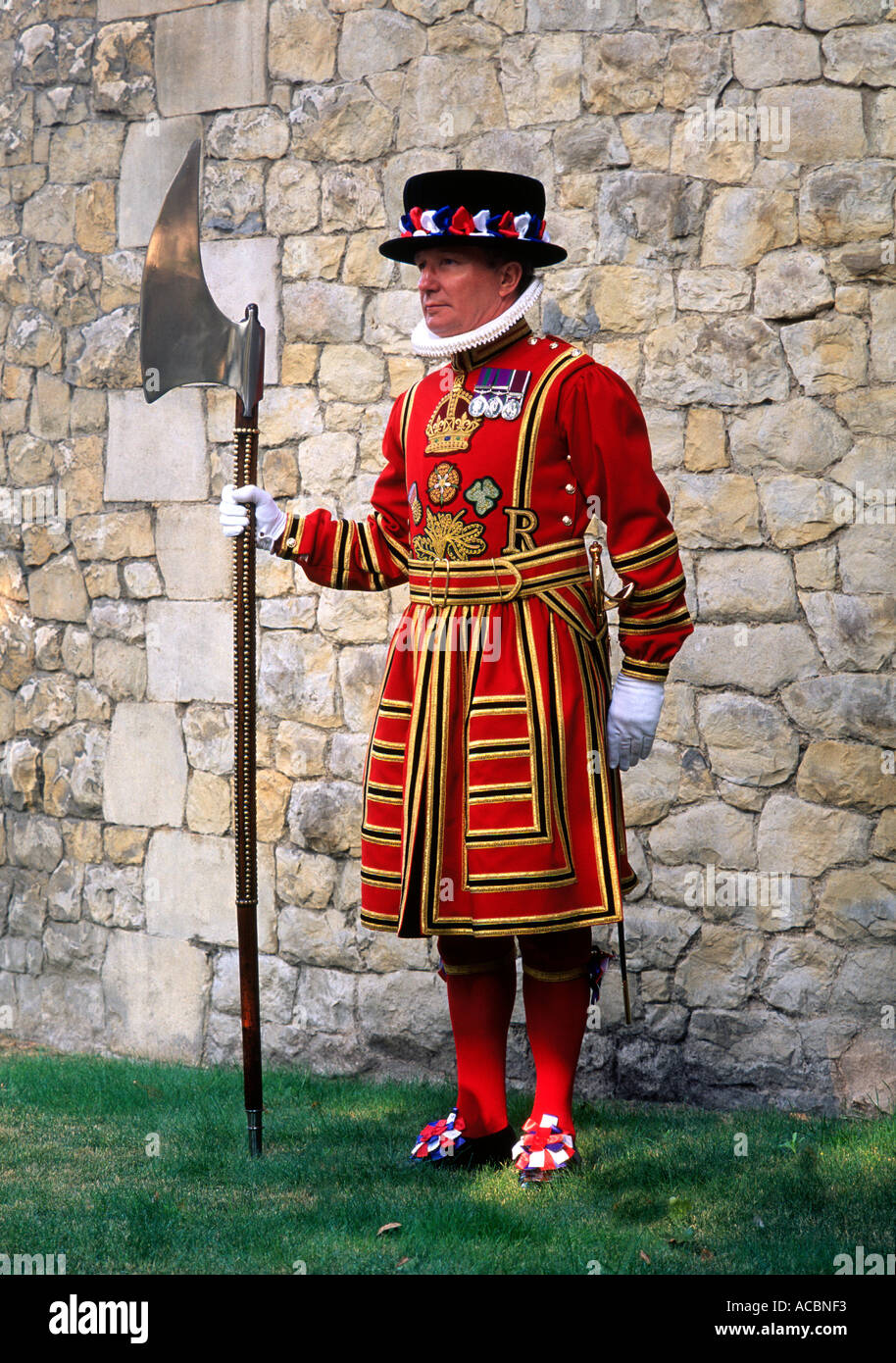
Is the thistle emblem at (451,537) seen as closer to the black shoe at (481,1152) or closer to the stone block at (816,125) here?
the black shoe at (481,1152)

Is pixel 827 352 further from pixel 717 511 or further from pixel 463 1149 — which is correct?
pixel 463 1149

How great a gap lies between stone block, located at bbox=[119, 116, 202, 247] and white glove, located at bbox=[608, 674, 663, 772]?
2.31 meters

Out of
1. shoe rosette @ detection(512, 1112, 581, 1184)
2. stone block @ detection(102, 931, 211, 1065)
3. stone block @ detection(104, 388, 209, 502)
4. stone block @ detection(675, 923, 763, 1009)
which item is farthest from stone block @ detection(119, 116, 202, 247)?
shoe rosette @ detection(512, 1112, 581, 1184)

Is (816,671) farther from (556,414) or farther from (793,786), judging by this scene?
(556,414)

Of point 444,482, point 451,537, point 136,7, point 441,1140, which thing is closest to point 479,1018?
point 441,1140

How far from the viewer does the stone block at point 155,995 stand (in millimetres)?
4246

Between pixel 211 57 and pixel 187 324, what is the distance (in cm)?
156

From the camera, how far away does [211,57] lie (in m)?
4.18

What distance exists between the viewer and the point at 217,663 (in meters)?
4.21

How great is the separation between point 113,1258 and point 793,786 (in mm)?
1931

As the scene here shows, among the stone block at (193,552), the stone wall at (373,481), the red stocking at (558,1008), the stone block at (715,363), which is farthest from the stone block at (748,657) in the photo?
the stone block at (193,552)

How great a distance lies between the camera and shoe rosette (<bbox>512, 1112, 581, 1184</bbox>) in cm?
285

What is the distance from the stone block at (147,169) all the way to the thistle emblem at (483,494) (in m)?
1.94

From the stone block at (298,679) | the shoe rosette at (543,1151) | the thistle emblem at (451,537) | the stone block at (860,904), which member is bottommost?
the shoe rosette at (543,1151)
